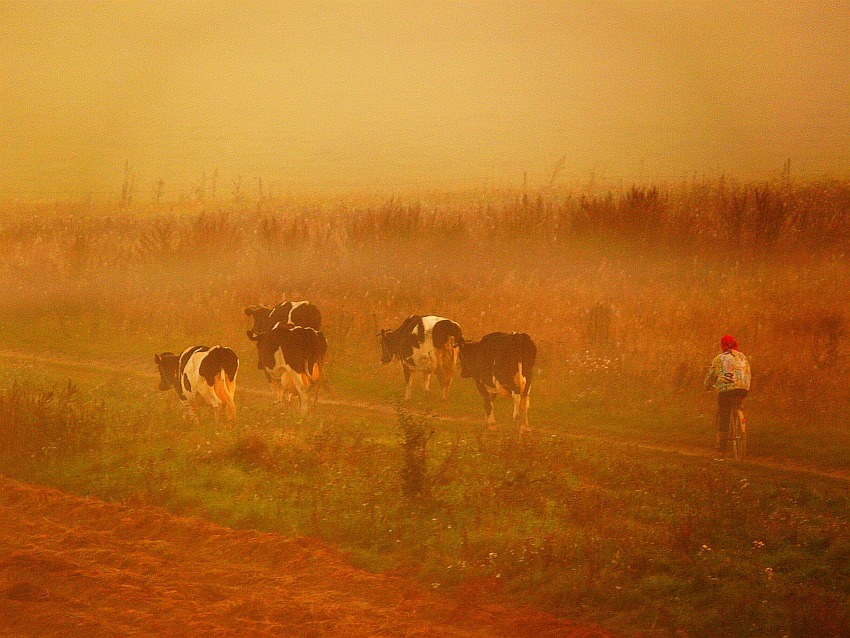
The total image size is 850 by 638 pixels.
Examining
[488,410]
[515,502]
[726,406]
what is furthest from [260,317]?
[515,502]

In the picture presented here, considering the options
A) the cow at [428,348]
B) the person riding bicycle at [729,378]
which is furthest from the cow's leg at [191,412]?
the person riding bicycle at [729,378]

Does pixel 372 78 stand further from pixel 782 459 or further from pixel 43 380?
pixel 782 459

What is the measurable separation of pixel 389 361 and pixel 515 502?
29.9 feet

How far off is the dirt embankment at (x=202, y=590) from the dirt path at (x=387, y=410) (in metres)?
5.94

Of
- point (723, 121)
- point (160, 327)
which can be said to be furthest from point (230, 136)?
point (723, 121)

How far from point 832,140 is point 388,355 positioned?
13.7m

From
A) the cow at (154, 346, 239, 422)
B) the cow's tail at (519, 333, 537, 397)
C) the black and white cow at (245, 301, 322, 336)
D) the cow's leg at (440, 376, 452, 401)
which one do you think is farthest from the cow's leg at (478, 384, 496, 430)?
the black and white cow at (245, 301, 322, 336)

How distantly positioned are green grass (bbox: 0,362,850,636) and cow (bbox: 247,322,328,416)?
852mm

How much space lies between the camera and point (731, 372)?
48.8 feet

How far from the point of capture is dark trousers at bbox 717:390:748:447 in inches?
585

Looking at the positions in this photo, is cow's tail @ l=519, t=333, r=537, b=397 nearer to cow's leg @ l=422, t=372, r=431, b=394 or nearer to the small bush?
cow's leg @ l=422, t=372, r=431, b=394

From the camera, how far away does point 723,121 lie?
101 feet

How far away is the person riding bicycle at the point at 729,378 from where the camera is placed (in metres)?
14.8

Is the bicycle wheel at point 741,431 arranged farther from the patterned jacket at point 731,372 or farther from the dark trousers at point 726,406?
the patterned jacket at point 731,372
